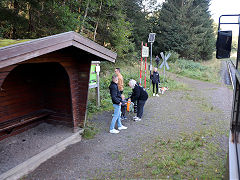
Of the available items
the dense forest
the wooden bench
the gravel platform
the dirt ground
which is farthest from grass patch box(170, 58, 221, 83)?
the wooden bench

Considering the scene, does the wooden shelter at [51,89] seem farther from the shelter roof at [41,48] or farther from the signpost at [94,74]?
the signpost at [94,74]

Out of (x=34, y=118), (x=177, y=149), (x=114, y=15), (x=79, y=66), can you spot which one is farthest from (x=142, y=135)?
(x=114, y=15)

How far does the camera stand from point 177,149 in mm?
5258

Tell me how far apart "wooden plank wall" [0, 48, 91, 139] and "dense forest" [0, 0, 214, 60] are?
573cm

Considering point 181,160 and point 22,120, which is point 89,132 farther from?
point 181,160

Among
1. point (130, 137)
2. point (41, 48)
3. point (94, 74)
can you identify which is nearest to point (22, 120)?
point (41, 48)

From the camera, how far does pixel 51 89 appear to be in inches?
240

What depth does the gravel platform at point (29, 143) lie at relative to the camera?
4495 millimetres

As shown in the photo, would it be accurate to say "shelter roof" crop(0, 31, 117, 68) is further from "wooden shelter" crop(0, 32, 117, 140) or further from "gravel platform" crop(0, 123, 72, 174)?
"gravel platform" crop(0, 123, 72, 174)

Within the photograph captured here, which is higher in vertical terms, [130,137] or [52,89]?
[52,89]

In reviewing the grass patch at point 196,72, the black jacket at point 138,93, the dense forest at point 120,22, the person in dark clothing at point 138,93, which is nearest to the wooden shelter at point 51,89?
the person in dark clothing at point 138,93

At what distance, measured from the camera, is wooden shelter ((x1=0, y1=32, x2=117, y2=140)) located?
16.8ft

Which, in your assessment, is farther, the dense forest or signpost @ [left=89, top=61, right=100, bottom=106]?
the dense forest

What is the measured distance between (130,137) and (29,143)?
112 inches
